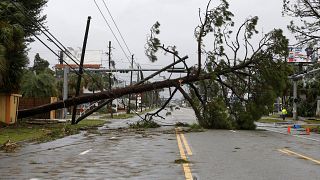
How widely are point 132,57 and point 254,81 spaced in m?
52.9

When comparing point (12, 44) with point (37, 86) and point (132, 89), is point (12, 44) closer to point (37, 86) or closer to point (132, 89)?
point (132, 89)

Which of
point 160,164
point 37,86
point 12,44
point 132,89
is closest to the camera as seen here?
point 160,164

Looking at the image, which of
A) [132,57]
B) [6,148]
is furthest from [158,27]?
[132,57]

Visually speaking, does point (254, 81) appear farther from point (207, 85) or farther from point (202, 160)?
point (202, 160)

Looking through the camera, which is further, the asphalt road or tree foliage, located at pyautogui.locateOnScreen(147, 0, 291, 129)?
tree foliage, located at pyautogui.locateOnScreen(147, 0, 291, 129)

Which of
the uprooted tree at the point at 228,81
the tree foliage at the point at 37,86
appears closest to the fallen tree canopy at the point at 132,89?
the uprooted tree at the point at 228,81

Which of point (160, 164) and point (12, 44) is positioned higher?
point (12, 44)

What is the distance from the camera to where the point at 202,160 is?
1445 centimetres

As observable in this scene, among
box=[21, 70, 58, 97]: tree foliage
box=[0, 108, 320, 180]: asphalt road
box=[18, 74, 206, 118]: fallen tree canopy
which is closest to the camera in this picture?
box=[0, 108, 320, 180]: asphalt road

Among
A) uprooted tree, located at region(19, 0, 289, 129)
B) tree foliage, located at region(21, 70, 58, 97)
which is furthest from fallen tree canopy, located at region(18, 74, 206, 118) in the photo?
tree foliage, located at region(21, 70, 58, 97)

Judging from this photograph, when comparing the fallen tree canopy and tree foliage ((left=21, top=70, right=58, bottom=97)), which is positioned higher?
tree foliage ((left=21, top=70, right=58, bottom=97))

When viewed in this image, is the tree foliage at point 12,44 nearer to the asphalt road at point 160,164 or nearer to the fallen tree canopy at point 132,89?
the fallen tree canopy at point 132,89

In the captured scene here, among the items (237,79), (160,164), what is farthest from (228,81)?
(160,164)

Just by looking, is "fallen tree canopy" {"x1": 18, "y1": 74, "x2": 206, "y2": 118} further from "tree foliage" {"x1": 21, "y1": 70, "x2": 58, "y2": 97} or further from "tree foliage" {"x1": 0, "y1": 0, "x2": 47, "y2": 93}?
"tree foliage" {"x1": 21, "y1": 70, "x2": 58, "y2": 97}
